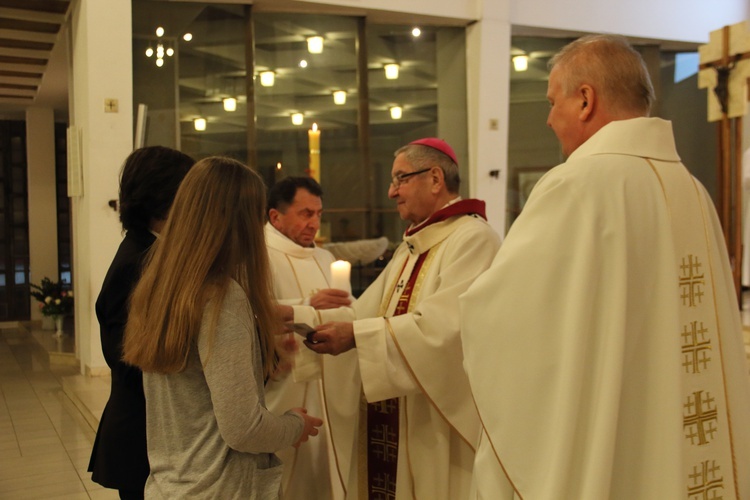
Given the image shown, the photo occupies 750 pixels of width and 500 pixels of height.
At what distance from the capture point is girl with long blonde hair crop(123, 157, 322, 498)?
1796 mm

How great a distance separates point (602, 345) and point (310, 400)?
1950 millimetres

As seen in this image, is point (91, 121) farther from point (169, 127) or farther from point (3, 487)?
point (3, 487)

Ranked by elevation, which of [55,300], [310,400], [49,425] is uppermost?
[310,400]

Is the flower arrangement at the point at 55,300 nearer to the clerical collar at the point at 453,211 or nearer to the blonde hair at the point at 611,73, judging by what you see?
the clerical collar at the point at 453,211

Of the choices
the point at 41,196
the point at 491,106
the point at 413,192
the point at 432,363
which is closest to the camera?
the point at 432,363

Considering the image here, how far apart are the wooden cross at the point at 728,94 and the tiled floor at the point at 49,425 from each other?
893mm

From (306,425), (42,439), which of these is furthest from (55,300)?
(306,425)

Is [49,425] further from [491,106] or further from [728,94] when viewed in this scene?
[728,94]

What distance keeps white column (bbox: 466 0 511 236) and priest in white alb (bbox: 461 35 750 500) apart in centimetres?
703

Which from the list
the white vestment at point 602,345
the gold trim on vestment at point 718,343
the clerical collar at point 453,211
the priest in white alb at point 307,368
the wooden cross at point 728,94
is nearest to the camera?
the white vestment at point 602,345

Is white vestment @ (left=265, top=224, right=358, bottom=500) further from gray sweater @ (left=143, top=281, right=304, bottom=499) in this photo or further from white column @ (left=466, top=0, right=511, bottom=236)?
white column @ (left=466, top=0, right=511, bottom=236)

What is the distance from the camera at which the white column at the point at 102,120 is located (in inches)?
280

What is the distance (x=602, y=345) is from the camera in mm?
1813

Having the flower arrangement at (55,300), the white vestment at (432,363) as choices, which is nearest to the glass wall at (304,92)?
the flower arrangement at (55,300)
